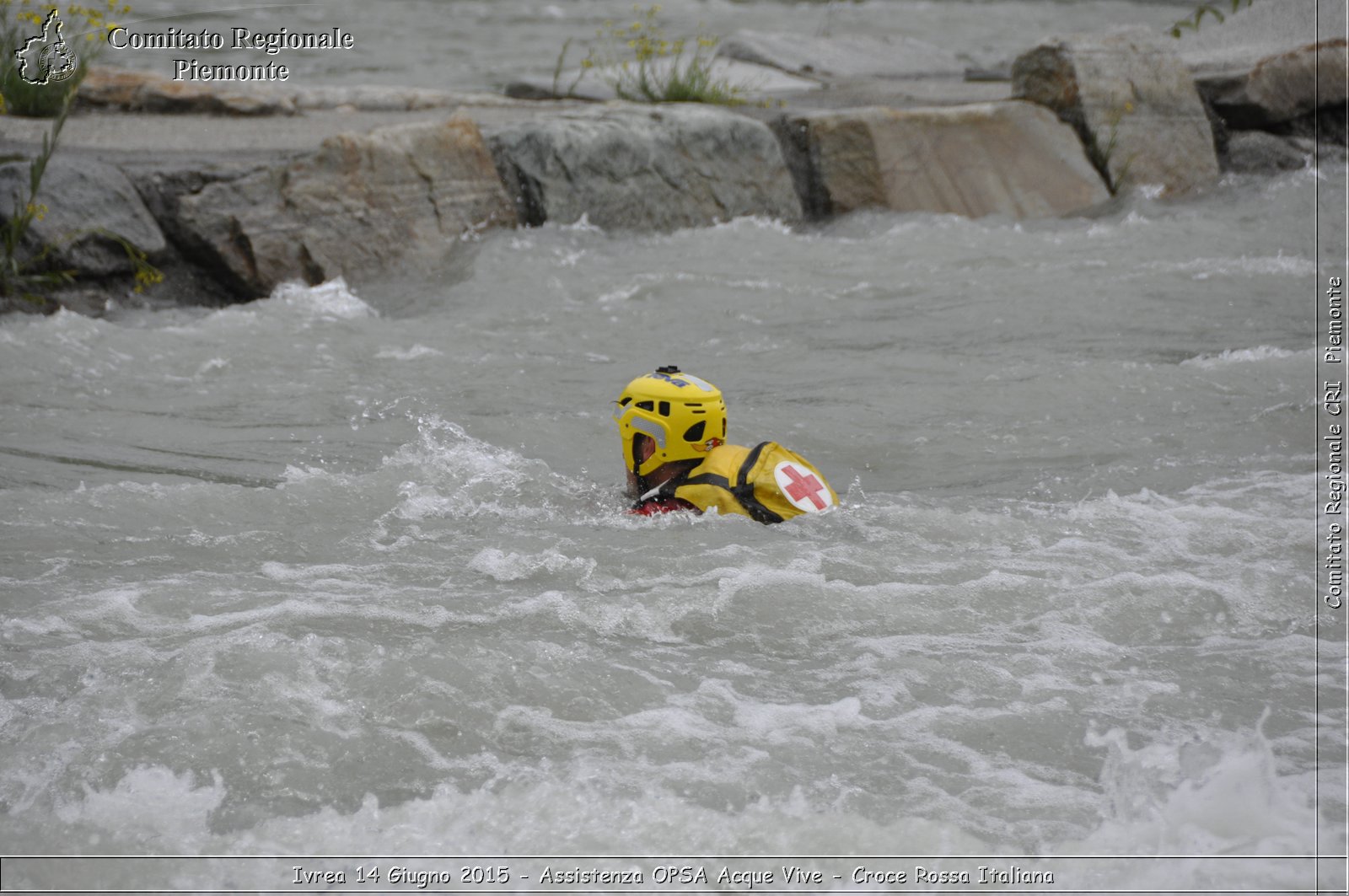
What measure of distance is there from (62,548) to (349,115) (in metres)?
5.82

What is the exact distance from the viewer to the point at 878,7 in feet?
68.5

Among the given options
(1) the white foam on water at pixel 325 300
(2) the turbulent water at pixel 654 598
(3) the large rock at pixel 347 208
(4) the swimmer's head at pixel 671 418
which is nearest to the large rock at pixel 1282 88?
(2) the turbulent water at pixel 654 598

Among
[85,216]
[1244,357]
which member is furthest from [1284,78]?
[85,216]

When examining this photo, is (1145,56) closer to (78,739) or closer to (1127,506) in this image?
(1127,506)

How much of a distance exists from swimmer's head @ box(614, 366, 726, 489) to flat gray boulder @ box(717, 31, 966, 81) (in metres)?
8.42

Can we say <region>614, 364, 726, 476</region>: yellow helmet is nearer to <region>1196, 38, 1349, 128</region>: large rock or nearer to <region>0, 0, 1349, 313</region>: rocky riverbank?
<region>0, 0, 1349, 313</region>: rocky riverbank

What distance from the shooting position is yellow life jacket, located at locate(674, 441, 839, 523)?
445 cm

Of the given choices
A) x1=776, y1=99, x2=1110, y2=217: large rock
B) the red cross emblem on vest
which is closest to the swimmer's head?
the red cross emblem on vest

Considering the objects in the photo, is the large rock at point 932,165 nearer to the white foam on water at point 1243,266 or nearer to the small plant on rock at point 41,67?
the white foam on water at point 1243,266

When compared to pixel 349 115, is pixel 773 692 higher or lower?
lower

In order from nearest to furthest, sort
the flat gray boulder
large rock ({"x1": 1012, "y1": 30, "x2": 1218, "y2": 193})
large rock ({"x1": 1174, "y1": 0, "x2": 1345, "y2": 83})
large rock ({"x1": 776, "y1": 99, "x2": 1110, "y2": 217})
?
large rock ({"x1": 776, "y1": 99, "x2": 1110, "y2": 217})
large rock ({"x1": 1012, "y1": 30, "x2": 1218, "y2": 193})
large rock ({"x1": 1174, "y1": 0, "x2": 1345, "y2": 83})
the flat gray boulder

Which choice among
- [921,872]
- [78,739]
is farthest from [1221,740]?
[78,739]

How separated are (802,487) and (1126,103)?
25.1 ft

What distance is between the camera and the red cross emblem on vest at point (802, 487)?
175 inches
